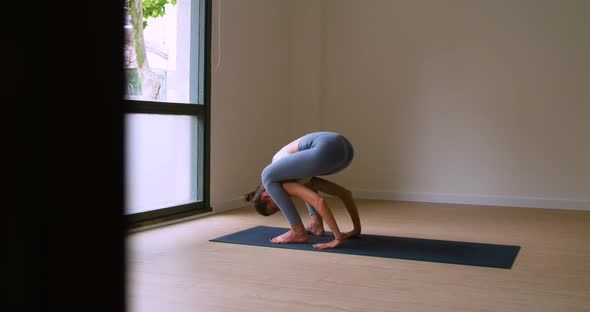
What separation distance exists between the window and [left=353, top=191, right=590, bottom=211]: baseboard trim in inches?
80.8

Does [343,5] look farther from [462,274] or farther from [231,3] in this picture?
[462,274]

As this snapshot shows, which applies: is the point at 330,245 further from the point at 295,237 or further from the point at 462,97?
the point at 462,97

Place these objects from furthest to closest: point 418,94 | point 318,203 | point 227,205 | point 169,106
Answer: point 418,94 → point 227,205 → point 169,106 → point 318,203

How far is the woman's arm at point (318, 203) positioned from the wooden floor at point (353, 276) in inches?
5.7

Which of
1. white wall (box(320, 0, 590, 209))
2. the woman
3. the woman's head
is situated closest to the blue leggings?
the woman

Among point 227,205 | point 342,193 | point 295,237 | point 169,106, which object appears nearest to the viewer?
point 295,237

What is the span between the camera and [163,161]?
482 centimetres

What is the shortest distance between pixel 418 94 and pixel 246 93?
5.71 ft

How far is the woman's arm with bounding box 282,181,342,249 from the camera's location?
3588 mm

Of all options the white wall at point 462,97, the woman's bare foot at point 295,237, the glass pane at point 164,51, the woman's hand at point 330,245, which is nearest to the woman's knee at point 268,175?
the woman's bare foot at point 295,237

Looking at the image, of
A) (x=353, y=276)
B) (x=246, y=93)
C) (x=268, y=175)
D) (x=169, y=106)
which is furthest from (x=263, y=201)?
(x=246, y=93)

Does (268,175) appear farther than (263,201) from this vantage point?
No

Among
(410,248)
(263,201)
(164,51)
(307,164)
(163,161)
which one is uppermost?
(164,51)
